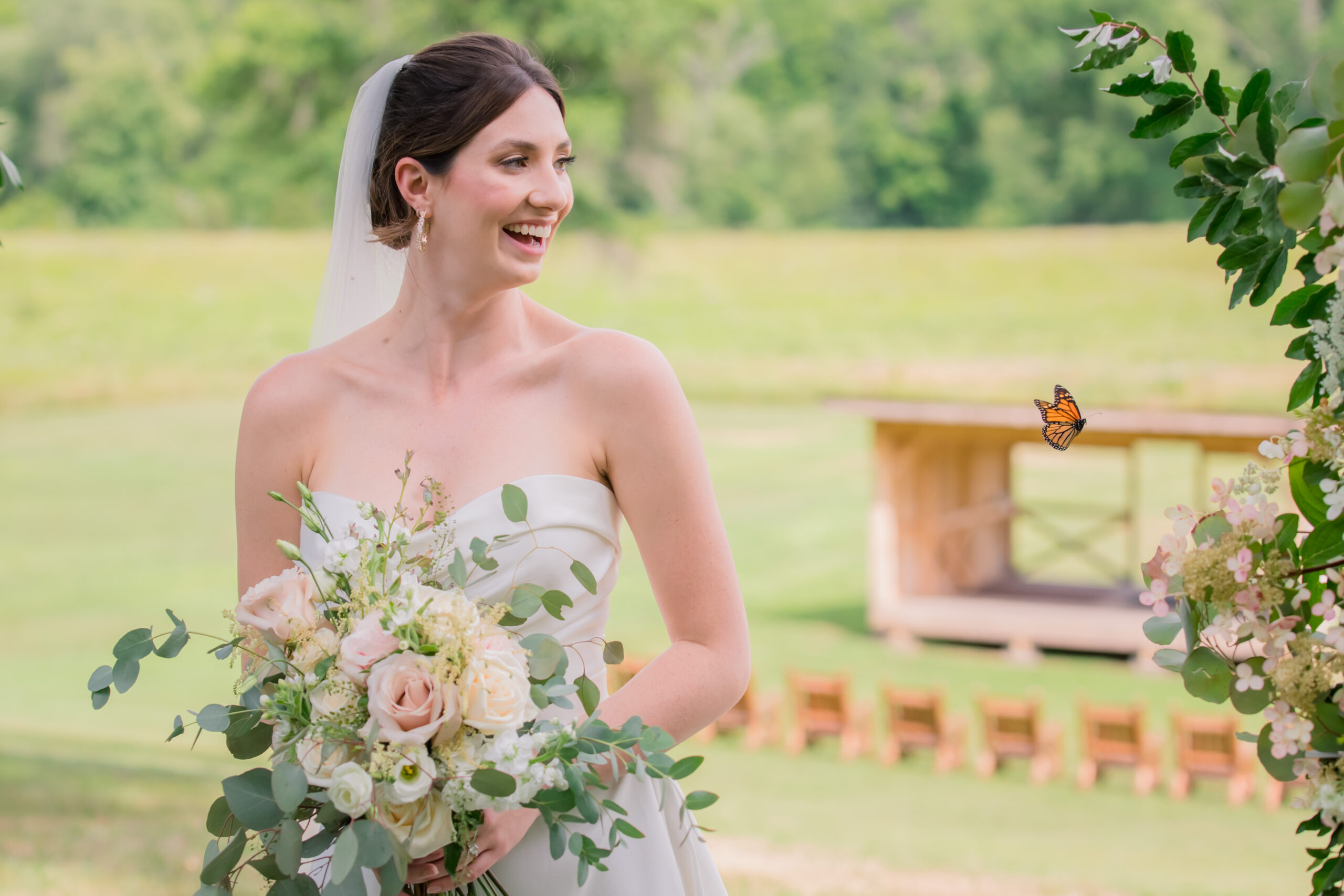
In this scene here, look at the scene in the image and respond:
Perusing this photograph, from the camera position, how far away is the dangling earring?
234 centimetres

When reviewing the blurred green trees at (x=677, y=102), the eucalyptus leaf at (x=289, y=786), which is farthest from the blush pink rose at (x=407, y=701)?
the blurred green trees at (x=677, y=102)

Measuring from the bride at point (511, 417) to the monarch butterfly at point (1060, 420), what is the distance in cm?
57

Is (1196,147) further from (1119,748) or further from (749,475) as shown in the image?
(749,475)

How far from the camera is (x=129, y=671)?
189 centimetres

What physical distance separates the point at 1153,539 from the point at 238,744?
27.2m

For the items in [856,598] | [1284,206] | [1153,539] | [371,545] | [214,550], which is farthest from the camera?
[1153,539]

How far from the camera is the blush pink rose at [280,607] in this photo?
1.82 m

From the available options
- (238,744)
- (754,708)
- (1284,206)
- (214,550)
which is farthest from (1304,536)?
(214,550)

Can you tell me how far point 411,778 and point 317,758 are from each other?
5.6 inches

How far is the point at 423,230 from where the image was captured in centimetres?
236

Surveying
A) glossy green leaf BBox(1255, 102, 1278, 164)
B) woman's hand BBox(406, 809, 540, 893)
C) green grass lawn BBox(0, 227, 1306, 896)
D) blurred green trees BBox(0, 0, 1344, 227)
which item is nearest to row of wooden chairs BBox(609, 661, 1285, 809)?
green grass lawn BBox(0, 227, 1306, 896)

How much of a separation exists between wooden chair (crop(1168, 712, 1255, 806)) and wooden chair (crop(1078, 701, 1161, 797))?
9.8 inches

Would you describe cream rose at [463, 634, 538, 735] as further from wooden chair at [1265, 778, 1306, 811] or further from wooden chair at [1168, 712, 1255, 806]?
wooden chair at [1265, 778, 1306, 811]

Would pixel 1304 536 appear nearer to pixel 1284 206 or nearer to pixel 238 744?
pixel 1284 206
